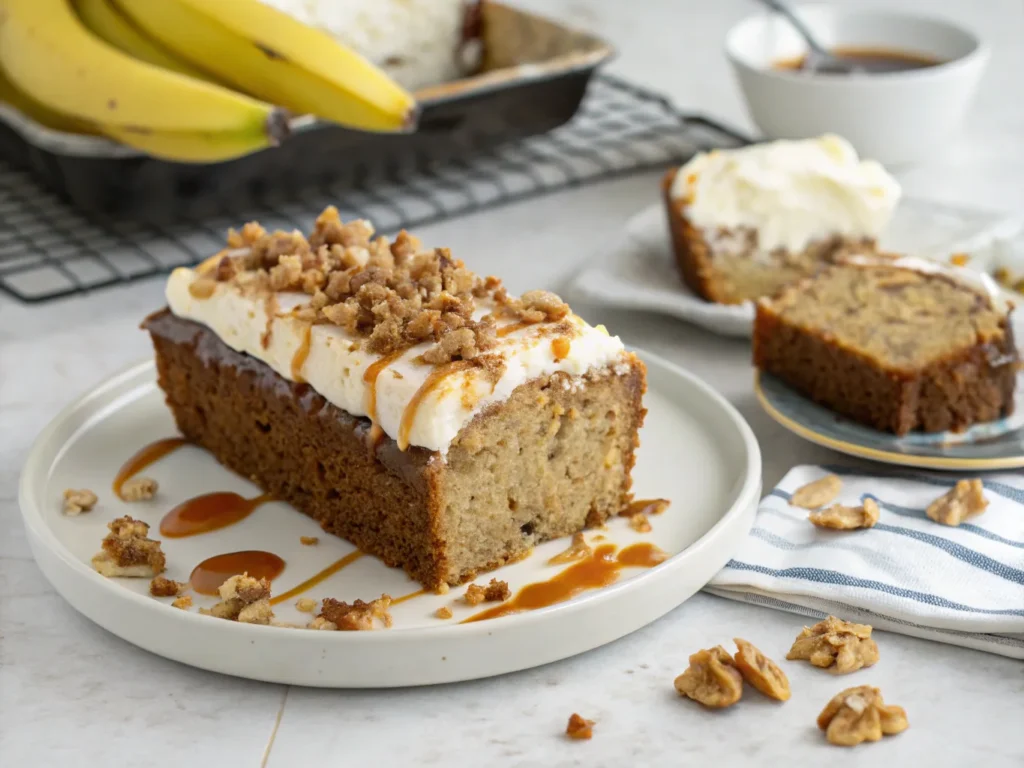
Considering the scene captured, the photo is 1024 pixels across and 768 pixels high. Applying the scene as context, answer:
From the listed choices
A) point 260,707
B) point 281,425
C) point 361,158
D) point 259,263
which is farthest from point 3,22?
point 260,707

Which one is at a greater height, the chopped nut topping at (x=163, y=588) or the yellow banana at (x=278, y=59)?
the yellow banana at (x=278, y=59)

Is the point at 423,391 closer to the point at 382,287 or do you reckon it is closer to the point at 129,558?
the point at 382,287

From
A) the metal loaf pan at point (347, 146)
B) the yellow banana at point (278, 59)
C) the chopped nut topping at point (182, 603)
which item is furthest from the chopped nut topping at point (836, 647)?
the metal loaf pan at point (347, 146)

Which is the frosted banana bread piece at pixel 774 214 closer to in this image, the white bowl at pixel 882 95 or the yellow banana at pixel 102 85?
the white bowl at pixel 882 95

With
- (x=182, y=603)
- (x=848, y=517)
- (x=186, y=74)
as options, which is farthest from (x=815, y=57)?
(x=182, y=603)

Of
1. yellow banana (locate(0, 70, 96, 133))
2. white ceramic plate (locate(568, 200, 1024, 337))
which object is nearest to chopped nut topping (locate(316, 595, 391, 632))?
white ceramic plate (locate(568, 200, 1024, 337))

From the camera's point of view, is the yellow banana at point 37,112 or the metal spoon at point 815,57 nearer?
the yellow banana at point 37,112
